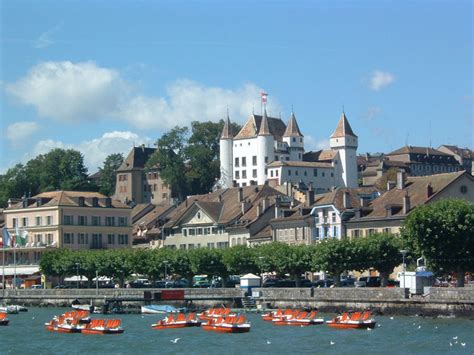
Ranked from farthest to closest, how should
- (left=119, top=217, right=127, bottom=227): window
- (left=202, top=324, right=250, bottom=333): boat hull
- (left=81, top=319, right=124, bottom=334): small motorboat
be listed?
(left=119, top=217, right=127, bottom=227): window, (left=81, top=319, right=124, bottom=334): small motorboat, (left=202, top=324, right=250, bottom=333): boat hull

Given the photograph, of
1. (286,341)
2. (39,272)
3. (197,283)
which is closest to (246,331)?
(286,341)

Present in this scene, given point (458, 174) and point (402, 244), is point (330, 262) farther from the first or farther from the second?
point (458, 174)

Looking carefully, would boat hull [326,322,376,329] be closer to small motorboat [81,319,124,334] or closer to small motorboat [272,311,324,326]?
small motorboat [272,311,324,326]

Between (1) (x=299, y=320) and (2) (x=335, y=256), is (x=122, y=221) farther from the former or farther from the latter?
(1) (x=299, y=320)

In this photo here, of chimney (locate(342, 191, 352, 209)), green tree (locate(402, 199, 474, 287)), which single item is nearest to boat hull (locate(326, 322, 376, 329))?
green tree (locate(402, 199, 474, 287))

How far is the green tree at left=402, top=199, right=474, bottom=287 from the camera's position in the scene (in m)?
85.1

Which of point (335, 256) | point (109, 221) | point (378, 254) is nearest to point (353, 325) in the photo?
point (335, 256)

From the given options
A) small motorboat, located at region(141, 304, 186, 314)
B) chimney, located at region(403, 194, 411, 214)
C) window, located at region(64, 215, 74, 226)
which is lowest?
small motorboat, located at region(141, 304, 186, 314)

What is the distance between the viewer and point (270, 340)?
7269cm

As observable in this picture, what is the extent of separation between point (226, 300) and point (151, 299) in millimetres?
6095

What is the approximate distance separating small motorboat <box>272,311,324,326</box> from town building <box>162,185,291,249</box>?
46838 mm

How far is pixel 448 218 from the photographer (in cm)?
8519

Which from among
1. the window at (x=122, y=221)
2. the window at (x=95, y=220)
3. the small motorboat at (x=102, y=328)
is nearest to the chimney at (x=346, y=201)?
the window at (x=95, y=220)

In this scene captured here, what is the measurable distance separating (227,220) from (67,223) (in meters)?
17.6
